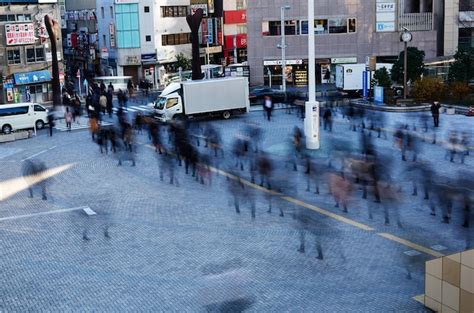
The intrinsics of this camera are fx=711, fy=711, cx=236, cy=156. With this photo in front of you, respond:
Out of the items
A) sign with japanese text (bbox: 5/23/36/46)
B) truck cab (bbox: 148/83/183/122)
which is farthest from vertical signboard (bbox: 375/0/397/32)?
sign with japanese text (bbox: 5/23/36/46)

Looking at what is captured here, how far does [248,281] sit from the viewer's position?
15430mm

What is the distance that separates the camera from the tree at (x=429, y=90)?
4188cm

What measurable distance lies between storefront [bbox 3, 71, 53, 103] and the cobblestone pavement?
27.9 metres

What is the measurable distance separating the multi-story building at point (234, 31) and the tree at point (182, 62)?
6.86m

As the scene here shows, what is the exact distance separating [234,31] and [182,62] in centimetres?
943

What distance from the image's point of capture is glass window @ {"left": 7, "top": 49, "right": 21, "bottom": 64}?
5109 cm

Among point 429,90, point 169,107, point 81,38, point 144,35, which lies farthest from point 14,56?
point 429,90

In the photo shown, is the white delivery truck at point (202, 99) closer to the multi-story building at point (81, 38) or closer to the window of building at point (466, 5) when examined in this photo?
the window of building at point (466, 5)

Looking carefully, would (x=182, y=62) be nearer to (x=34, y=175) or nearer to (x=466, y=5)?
(x=466, y=5)

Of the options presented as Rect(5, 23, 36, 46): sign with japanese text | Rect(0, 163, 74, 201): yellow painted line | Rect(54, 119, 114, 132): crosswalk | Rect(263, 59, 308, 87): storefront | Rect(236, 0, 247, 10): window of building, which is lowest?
Rect(0, 163, 74, 201): yellow painted line

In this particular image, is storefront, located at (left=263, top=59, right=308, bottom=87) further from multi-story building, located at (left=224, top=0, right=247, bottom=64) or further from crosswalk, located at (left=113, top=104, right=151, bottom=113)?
crosswalk, located at (left=113, top=104, right=151, bottom=113)

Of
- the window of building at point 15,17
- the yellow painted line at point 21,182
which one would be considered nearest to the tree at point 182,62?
the window of building at point 15,17

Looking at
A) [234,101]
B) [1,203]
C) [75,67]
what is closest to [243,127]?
[234,101]

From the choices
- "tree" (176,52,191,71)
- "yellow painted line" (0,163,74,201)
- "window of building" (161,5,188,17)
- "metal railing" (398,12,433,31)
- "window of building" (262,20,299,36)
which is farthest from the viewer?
"window of building" (161,5,188,17)
